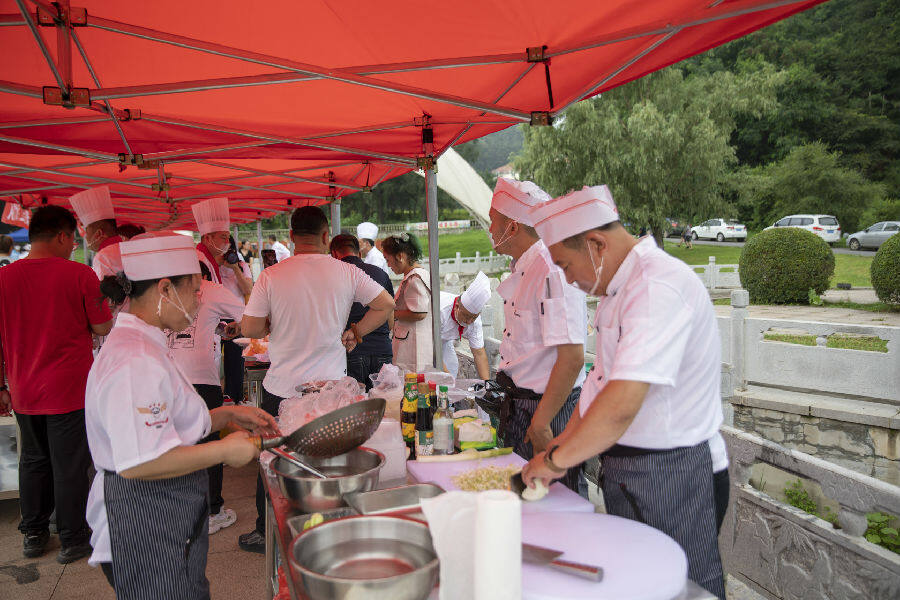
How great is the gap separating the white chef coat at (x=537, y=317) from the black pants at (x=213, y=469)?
1898 millimetres

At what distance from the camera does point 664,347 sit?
149 cm

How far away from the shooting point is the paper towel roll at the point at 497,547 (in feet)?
3.63

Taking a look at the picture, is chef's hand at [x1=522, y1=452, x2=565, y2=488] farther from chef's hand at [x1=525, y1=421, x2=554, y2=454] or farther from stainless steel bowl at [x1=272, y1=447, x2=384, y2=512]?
chef's hand at [x1=525, y1=421, x2=554, y2=454]

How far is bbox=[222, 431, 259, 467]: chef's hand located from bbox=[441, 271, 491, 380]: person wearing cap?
111 inches

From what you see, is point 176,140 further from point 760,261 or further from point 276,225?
point 276,225

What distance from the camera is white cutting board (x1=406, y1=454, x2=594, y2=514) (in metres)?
1.71

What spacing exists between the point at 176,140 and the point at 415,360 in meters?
2.28

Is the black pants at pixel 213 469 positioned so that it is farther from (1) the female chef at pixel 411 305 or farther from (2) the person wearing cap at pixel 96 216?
(1) the female chef at pixel 411 305

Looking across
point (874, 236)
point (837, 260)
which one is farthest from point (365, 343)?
point (874, 236)

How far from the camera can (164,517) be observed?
70.5 inches

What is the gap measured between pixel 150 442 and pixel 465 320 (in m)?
3.37

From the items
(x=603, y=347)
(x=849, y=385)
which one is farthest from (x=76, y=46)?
(x=849, y=385)

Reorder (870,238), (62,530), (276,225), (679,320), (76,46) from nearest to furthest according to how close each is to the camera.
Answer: (679,320), (76,46), (62,530), (870,238), (276,225)

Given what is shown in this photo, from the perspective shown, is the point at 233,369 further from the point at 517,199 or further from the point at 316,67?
the point at 517,199
